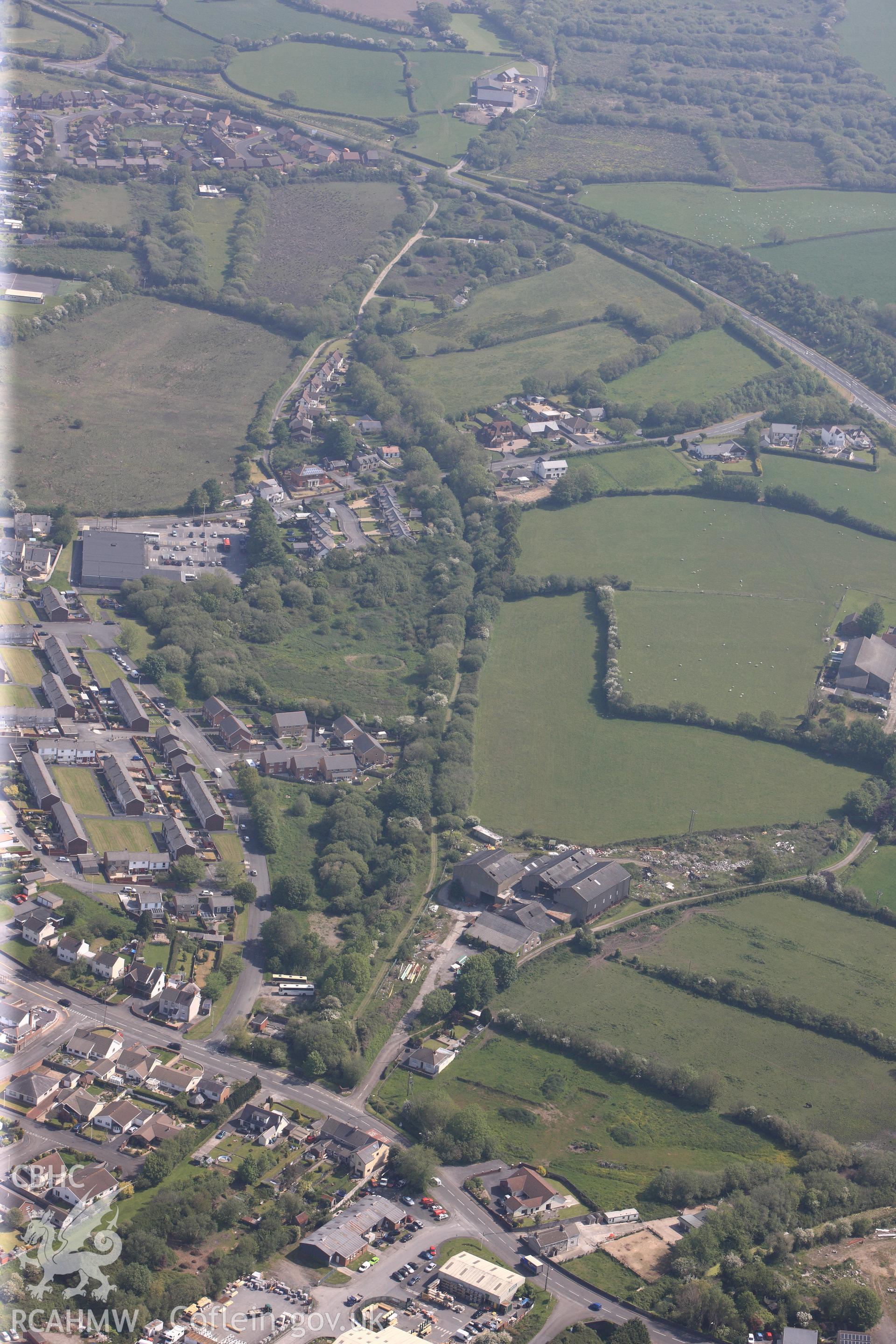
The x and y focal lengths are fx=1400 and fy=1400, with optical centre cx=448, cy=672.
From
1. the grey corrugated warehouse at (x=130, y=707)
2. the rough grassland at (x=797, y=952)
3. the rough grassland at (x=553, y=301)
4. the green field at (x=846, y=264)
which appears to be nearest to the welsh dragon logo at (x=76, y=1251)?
the rough grassland at (x=797, y=952)

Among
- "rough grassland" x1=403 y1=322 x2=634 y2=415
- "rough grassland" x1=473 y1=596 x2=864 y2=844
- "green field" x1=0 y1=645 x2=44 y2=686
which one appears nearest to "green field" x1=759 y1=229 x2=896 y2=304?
"rough grassland" x1=403 y1=322 x2=634 y2=415

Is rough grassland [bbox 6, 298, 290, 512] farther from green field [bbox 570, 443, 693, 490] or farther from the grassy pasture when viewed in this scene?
the grassy pasture

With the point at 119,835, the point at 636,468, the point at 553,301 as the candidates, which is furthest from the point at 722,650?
the point at 553,301

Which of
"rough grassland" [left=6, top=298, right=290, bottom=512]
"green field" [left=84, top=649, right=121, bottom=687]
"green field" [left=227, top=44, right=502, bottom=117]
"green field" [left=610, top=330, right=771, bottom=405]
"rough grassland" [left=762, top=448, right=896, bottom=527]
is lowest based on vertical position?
"green field" [left=84, top=649, right=121, bottom=687]

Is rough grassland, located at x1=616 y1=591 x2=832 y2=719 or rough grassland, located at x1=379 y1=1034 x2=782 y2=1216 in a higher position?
rough grassland, located at x1=616 y1=591 x2=832 y2=719

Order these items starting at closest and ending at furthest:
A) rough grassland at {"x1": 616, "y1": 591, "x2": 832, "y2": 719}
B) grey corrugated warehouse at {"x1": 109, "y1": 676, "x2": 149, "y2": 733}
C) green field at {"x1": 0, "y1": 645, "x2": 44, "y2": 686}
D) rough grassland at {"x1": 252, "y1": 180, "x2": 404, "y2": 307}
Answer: grey corrugated warehouse at {"x1": 109, "y1": 676, "x2": 149, "y2": 733} → green field at {"x1": 0, "y1": 645, "x2": 44, "y2": 686} → rough grassland at {"x1": 616, "y1": 591, "x2": 832, "y2": 719} → rough grassland at {"x1": 252, "y1": 180, "x2": 404, "y2": 307}

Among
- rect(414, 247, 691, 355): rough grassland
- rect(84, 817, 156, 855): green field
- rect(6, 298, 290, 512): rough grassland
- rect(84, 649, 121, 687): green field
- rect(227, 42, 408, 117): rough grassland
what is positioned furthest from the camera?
rect(227, 42, 408, 117): rough grassland

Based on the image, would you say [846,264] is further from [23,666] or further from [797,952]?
[23,666]

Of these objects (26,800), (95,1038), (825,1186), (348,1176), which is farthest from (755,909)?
(26,800)

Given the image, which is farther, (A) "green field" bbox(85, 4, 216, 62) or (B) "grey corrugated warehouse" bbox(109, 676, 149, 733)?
(A) "green field" bbox(85, 4, 216, 62)
